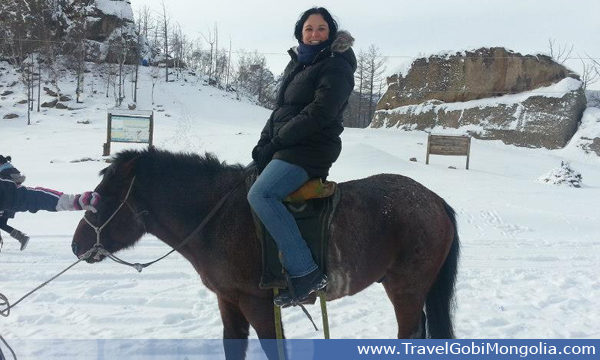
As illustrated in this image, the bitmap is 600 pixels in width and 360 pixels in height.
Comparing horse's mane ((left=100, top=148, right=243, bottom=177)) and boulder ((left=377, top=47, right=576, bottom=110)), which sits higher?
boulder ((left=377, top=47, right=576, bottom=110))

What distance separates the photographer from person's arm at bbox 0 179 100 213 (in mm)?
2627

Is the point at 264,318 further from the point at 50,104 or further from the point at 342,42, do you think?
the point at 50,104

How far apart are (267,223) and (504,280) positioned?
14.2 feet

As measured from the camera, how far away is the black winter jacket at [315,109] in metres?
2.59

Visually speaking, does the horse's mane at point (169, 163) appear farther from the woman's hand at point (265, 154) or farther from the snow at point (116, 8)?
the snow at point (116, 8)

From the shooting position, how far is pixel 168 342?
3.67 m

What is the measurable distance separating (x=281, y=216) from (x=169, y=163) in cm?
95

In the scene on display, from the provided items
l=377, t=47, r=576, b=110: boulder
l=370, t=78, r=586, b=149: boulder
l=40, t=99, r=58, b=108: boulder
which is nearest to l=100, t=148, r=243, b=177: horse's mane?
l=370, t=78, r=586, b=149: boulder

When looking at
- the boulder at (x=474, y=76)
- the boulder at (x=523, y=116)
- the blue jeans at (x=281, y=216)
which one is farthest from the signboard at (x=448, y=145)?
the blue jeans at (x=281, y=216)

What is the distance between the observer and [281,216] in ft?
8.53

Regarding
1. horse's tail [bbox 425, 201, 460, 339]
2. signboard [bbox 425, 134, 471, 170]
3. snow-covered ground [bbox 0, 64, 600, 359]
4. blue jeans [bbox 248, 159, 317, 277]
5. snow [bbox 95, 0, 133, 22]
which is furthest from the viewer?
snow [bbox 95, 0, 133, 22]

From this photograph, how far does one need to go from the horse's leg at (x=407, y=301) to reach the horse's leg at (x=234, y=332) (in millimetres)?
1209

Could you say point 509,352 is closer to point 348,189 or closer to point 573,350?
point 573,350

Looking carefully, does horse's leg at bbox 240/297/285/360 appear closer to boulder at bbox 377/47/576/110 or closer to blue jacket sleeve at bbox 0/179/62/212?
blue jacket sleeve at bbox 0/179/62/212
